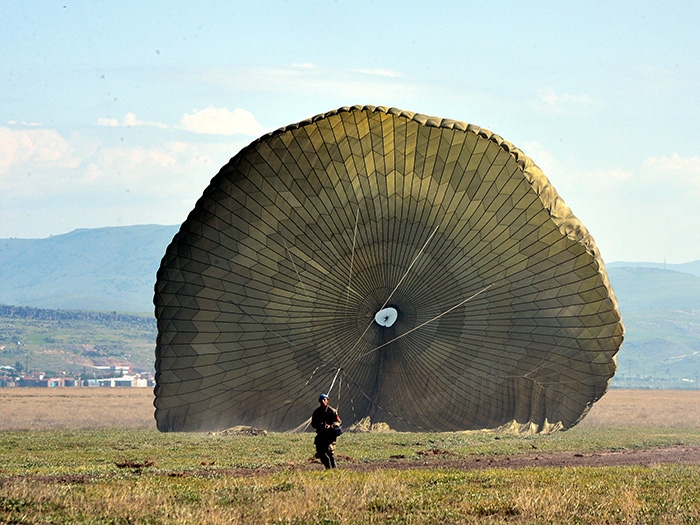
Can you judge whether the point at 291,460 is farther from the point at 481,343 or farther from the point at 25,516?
the point at 25,516

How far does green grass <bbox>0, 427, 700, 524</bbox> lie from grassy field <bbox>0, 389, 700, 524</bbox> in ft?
0.08

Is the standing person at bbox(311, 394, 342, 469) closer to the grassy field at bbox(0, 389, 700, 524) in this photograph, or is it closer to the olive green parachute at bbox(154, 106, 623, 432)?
the grassy field at bbox(0, 389, 700, 524)

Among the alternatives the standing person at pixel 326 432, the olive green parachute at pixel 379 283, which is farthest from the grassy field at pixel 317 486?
the olive green parachute at pixel 379 283

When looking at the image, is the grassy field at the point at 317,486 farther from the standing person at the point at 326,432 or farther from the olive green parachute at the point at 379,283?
the olive green parachute at the point at 379,283

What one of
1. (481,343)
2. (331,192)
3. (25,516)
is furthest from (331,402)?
(25,516)

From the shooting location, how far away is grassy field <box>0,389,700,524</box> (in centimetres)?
1391

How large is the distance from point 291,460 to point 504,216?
7696 millimetres

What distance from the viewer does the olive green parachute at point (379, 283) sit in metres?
25.3

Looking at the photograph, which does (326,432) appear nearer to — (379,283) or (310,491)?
(310,491)

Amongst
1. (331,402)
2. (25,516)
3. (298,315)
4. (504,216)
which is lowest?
(25,516)

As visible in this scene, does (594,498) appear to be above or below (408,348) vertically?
below

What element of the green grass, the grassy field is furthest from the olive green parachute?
the green grass

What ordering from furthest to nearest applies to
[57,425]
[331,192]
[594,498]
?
[57,425]
[331,192]
[594,498]

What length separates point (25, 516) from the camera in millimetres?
13367
